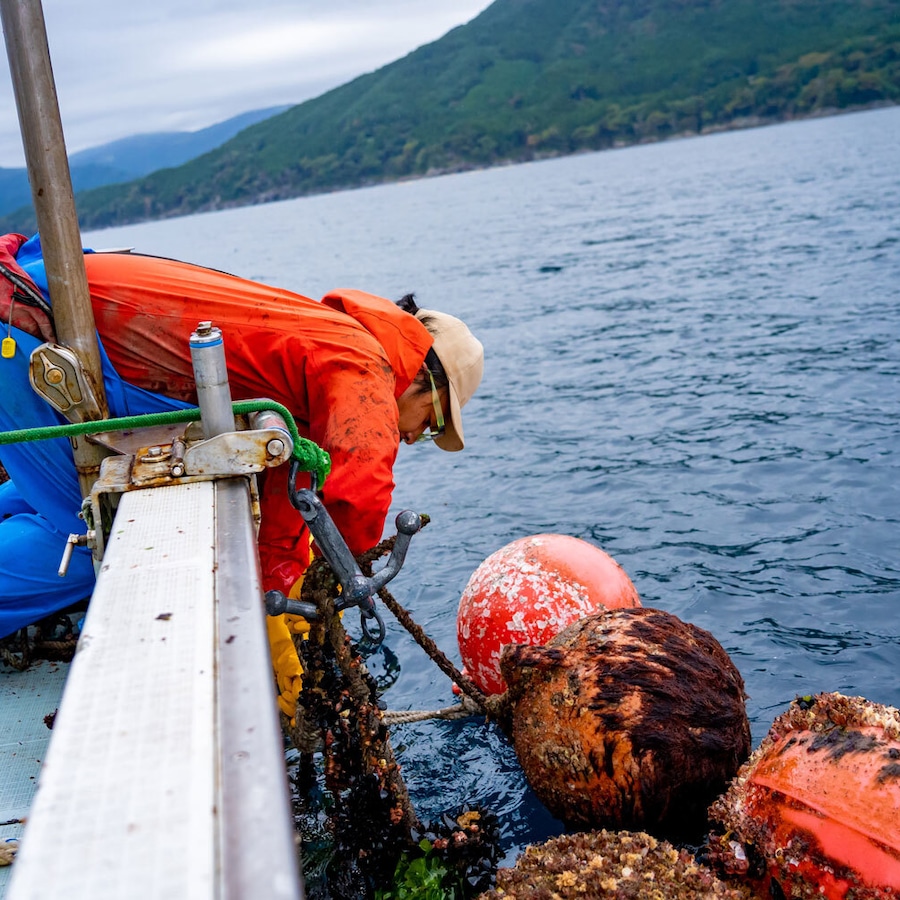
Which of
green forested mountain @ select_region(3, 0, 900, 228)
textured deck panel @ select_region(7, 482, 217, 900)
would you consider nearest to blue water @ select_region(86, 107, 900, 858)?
textured deck panel @ select_region(7, 482, 217, 900)

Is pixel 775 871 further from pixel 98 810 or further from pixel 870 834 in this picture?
pixel 98 810

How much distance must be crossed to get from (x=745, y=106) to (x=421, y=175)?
47376 mm

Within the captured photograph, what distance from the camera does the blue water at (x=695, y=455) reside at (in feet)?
20.3

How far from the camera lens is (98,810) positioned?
4.94 feet

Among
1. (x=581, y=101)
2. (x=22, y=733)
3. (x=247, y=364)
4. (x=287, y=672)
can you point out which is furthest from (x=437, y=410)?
(x=581, y=101)

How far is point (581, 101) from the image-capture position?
158 meters

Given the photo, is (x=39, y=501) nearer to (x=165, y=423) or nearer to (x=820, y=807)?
(x=165, y=423)

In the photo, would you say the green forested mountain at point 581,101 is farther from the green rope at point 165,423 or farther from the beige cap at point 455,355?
the green rope at point 165,423

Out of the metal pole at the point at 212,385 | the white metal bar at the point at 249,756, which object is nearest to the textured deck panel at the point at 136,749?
the white metal bar at the point at 249,756

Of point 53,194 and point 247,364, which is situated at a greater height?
point 53,194

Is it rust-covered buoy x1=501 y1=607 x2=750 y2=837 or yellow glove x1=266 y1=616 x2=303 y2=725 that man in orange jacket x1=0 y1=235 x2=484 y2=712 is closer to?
yellow glove x1=266 y1=616 x2=303 y2=725

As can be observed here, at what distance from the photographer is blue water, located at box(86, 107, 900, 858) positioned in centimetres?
618

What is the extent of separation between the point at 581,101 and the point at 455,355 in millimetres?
164820

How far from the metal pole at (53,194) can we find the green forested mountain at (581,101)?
391ft
